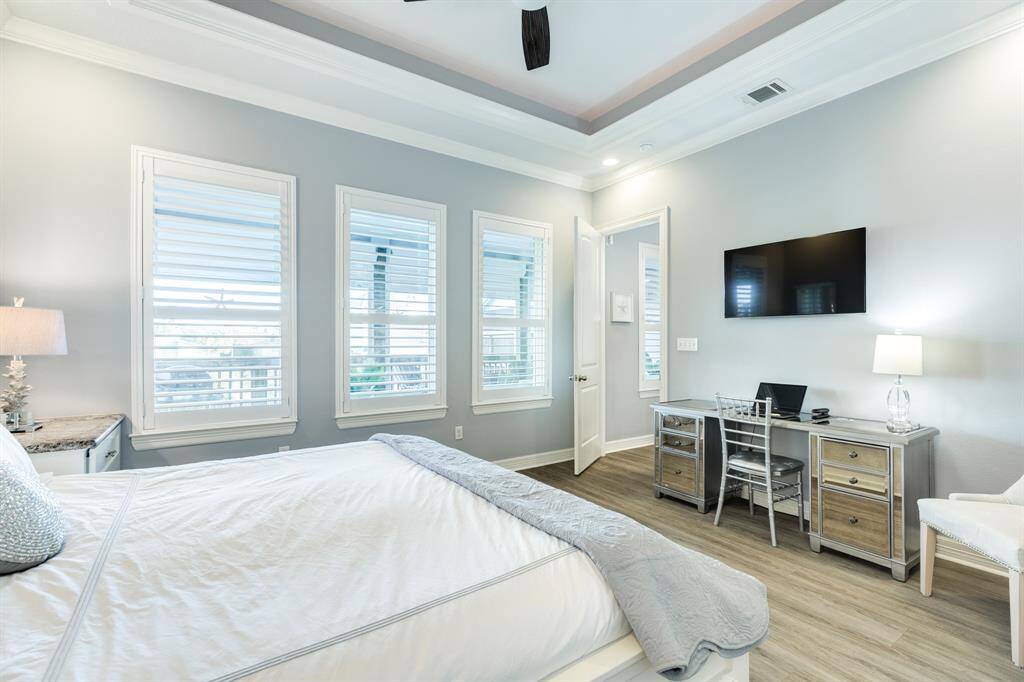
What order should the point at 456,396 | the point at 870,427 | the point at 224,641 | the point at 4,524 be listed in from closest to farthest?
the point at 224,641 < the point at 4,524 < the point at 870,427 < the point at 456,396

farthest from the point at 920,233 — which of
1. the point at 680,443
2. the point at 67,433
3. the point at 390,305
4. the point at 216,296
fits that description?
the point at 67,433

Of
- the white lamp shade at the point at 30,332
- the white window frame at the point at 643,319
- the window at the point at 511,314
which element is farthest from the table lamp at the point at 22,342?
the white window frame at the point at 643,319

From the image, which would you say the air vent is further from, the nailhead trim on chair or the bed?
the bed

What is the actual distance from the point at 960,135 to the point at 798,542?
257 cm

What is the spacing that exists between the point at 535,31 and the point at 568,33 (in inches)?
20.7

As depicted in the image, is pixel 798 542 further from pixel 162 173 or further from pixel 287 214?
pixel 162 173

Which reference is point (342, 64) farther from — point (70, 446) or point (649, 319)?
point (649, 319)

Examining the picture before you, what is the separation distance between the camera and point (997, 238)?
98.9 inches

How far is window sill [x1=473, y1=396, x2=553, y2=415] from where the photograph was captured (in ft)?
14.0

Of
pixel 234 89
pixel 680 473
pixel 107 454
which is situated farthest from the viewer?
pixel 680 473

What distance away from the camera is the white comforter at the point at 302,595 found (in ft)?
2.72

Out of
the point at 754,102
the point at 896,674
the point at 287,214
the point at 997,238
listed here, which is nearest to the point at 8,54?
the point at 287,214

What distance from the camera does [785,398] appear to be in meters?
3.29

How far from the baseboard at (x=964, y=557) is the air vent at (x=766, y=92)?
Result: 286 cm
